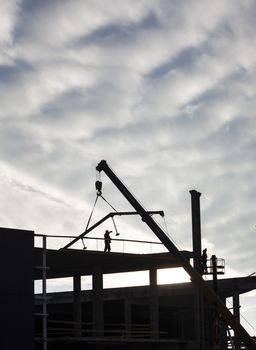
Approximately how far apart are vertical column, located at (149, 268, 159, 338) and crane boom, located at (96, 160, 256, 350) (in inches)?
140

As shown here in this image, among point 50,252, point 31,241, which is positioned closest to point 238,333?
point 50,252

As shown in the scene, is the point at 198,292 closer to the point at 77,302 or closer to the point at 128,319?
the point at 128,319

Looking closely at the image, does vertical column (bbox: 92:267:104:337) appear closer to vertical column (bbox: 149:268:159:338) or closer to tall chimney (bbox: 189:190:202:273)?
vertical column (bbox: 149:268:159:338)

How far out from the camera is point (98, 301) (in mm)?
49250

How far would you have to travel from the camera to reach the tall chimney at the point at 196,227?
5078cm

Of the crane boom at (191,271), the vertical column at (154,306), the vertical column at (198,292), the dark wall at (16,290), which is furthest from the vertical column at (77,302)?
the dark wall at (16,290)

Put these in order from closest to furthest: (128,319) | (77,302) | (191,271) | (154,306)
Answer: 1. (191,271)
2. (154,306)
3. (77,302)
4. (128,319)

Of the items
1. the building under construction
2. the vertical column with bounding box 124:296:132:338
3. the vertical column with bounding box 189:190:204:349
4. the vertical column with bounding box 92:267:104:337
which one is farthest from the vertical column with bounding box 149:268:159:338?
the vertical column with bounding box 92:267:104:337

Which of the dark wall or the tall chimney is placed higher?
the tall chimney

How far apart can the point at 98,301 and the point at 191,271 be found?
6.64m

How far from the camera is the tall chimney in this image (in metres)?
50.8

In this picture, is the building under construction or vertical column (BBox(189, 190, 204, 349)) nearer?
the building under construction

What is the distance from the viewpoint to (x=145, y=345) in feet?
166

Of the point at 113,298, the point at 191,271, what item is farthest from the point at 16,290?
the point at 113,298
